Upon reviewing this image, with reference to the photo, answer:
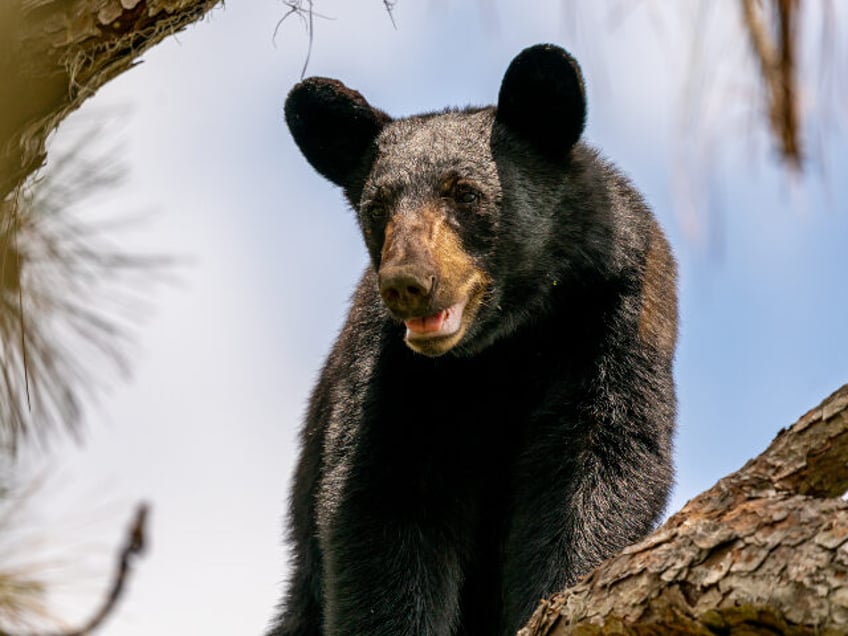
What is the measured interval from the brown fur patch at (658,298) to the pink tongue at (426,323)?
1.20m

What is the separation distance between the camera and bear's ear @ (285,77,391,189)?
6.76m

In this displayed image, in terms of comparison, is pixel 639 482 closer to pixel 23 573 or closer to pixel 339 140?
pixel 339 140

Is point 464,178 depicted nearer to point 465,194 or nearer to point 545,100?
point 465,194

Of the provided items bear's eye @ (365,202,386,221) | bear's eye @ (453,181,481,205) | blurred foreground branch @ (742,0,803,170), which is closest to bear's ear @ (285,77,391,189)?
bear's eye @ (365,202,386,221)

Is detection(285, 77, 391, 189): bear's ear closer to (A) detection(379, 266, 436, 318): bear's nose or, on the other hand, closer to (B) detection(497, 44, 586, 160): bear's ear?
(B) detection(497, 44, 586, 160): bear's ear

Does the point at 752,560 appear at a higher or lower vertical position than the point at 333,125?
lower

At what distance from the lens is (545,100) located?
664cm

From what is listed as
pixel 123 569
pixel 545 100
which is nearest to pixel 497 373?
pixel 545 100

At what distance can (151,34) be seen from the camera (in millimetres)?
4602

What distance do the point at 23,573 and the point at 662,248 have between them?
394 cm

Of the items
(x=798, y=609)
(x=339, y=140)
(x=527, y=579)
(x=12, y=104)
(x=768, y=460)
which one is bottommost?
(x=798, y=609)

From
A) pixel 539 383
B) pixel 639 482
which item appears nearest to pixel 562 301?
pixel 539 383

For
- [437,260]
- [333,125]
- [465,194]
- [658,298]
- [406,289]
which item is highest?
[333,125]

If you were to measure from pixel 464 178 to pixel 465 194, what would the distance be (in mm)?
80
